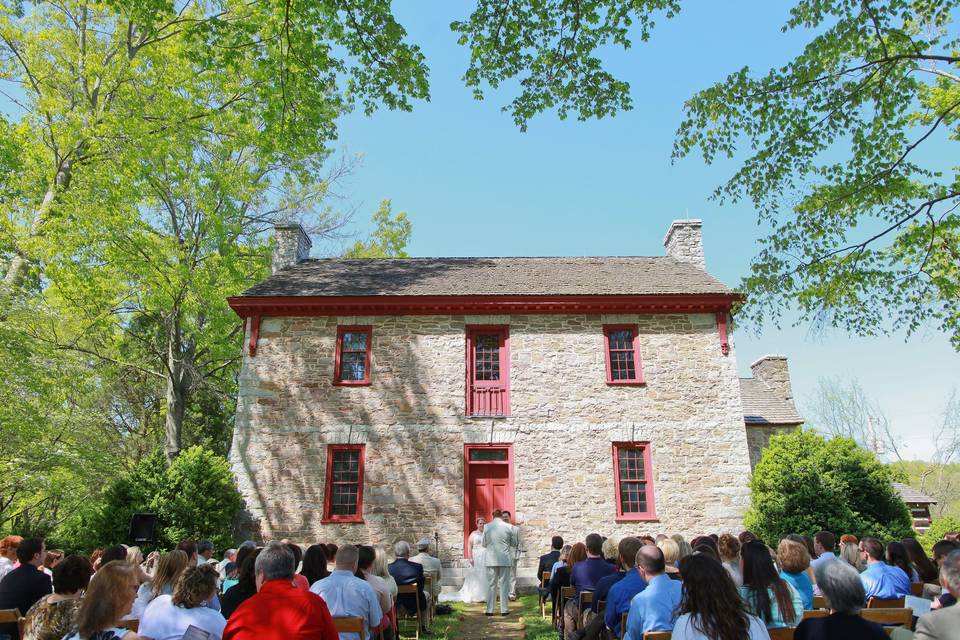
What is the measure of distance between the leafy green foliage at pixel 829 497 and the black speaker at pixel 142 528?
39.7 feet

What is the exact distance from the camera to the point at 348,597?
16.1 ft

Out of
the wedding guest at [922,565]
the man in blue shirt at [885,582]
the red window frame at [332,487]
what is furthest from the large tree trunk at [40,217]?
the wedding guest at [922,565]

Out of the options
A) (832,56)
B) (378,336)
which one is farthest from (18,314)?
(832,56)

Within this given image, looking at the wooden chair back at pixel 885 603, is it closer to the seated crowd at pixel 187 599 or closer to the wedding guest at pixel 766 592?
the wedding guest at pixel 766 592

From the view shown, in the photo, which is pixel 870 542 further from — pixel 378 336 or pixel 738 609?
pixel 378 336

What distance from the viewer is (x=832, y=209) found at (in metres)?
10.5

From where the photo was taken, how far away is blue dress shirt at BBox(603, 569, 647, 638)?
4793mm

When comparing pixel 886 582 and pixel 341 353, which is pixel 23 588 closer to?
pixel 886 582

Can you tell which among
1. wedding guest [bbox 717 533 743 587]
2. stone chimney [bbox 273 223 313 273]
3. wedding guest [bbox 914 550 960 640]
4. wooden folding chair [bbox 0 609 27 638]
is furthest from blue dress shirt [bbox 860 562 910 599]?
stone chimney [bbox 273 223 313 273]

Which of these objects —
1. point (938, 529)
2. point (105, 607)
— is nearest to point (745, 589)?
point (105, 607)

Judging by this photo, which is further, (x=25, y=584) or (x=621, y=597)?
(x=25, y=584)

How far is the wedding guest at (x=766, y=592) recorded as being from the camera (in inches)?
167

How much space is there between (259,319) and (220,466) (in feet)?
→ 12.2

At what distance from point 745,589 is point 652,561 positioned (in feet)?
2.43
